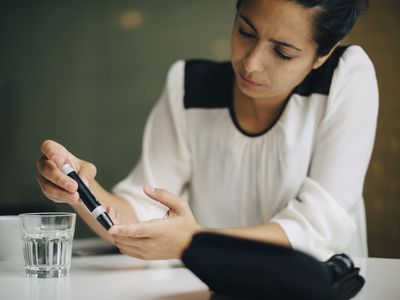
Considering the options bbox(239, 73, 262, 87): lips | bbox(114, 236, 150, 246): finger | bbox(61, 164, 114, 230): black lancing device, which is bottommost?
bbox(114, 236, 150, 246): finger

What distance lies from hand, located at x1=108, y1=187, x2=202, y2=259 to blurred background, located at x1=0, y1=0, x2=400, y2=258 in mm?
1144

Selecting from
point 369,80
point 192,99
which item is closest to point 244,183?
point 192,99

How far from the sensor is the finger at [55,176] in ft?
3.29

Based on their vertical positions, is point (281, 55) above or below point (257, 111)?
above

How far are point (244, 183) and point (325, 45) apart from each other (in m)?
0.42

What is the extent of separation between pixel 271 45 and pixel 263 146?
0.33 meters

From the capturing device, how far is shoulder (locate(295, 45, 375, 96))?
145 cm

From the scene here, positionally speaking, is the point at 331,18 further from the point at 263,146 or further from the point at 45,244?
the point at 45,244

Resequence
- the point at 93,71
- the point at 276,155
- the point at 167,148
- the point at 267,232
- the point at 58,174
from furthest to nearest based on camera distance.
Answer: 1. the point at 93,71
2. the point at 167,148
3. the point at 276,155
4. the point at 267,232
5. the point at 58,174

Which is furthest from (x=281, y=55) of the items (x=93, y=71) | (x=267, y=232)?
(x=93, y=71)

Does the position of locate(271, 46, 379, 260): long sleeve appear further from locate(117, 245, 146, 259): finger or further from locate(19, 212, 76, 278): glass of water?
locate(19, 212, 76, 278): glass of water

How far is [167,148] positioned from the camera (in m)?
1.62

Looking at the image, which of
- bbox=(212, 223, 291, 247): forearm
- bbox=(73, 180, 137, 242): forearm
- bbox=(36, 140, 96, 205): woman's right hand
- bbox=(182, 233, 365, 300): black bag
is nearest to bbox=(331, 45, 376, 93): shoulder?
bbox=(212, 223, 291, 247): forearm

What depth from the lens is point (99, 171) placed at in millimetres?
2168
